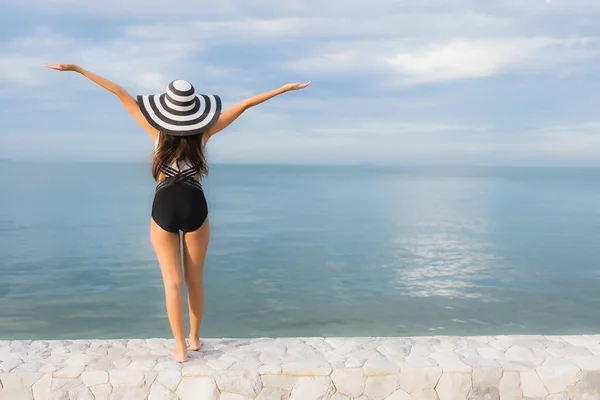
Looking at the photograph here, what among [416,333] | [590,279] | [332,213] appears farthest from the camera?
[332,213]

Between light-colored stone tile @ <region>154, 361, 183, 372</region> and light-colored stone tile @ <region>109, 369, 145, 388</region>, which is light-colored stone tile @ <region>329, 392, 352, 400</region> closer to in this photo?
light-colored stone tile @ <region>154, 361, 183, 372</region>

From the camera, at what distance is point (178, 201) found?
496cm

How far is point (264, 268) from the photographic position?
1686cm

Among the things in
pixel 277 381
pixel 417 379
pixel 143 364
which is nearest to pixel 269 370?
pixel 277 381

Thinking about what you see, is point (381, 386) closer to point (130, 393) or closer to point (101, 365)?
point (130, 393)

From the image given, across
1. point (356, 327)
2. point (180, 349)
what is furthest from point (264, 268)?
point (180, 349)

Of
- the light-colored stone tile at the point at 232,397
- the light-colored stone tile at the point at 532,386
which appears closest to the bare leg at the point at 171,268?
the light-colored stone tile at the point at 232,397

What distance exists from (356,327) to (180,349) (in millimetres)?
6328

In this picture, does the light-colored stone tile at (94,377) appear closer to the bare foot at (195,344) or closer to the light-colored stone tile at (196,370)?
the light-colored stone tile at (196,370)

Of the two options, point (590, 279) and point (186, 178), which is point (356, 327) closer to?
point (186, 178)

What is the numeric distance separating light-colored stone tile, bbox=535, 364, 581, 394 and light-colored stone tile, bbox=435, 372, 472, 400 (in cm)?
65

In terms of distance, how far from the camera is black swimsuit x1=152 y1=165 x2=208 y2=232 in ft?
16.3

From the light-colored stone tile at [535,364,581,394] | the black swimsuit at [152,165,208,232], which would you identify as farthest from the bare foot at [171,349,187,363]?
the light-colored stone tile at [535,364,581,394]

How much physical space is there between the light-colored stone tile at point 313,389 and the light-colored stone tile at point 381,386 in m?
0.31
